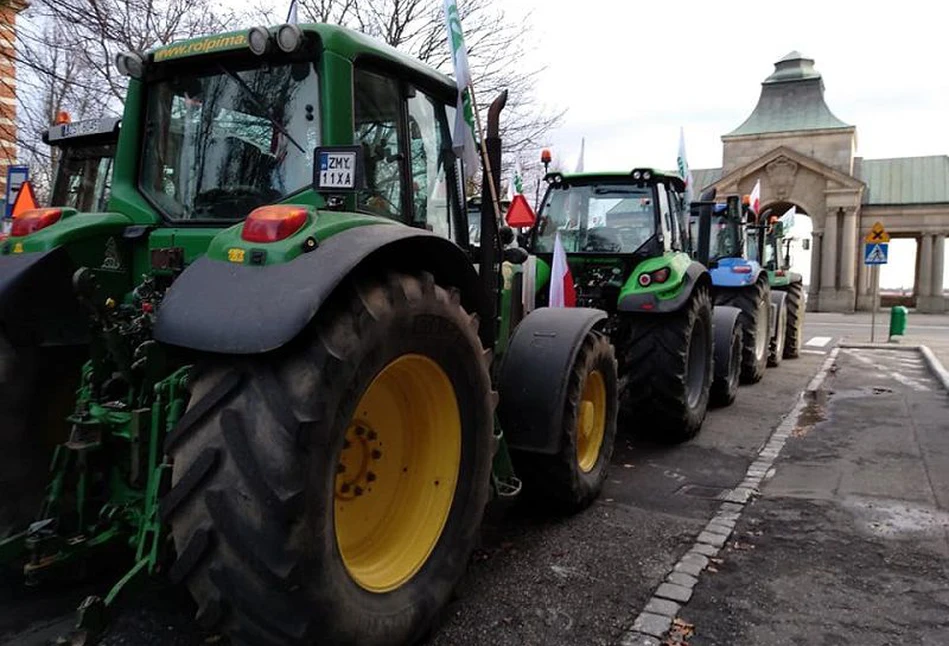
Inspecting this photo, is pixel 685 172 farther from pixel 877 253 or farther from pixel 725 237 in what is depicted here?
pixel 877 253

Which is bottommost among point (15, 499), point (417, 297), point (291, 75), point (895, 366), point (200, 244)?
point (895, 366)

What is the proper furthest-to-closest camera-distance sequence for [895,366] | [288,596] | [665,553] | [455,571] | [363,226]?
[895,366]
[665,553]
[455,571]
[363,226]
[288,596]

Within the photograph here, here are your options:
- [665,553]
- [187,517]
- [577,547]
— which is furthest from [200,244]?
[665,553]

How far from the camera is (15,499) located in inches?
124

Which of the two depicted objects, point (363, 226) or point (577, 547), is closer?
point (363, 226)

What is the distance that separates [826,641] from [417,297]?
88.6 inches

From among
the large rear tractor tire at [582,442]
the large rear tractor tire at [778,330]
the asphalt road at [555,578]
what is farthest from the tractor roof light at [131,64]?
the large rear tractor tire at [778,330]

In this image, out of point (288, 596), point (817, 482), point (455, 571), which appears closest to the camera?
point (288, 596)

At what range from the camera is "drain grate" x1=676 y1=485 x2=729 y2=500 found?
17.2 ft

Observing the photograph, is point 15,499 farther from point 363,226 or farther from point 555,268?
point 555,268

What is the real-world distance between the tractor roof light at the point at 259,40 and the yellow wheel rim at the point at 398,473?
1.35 m

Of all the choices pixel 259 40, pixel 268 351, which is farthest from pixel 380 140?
pixel 268 351

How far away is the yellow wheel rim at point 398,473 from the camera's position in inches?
113

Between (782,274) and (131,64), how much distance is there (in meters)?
13.5
